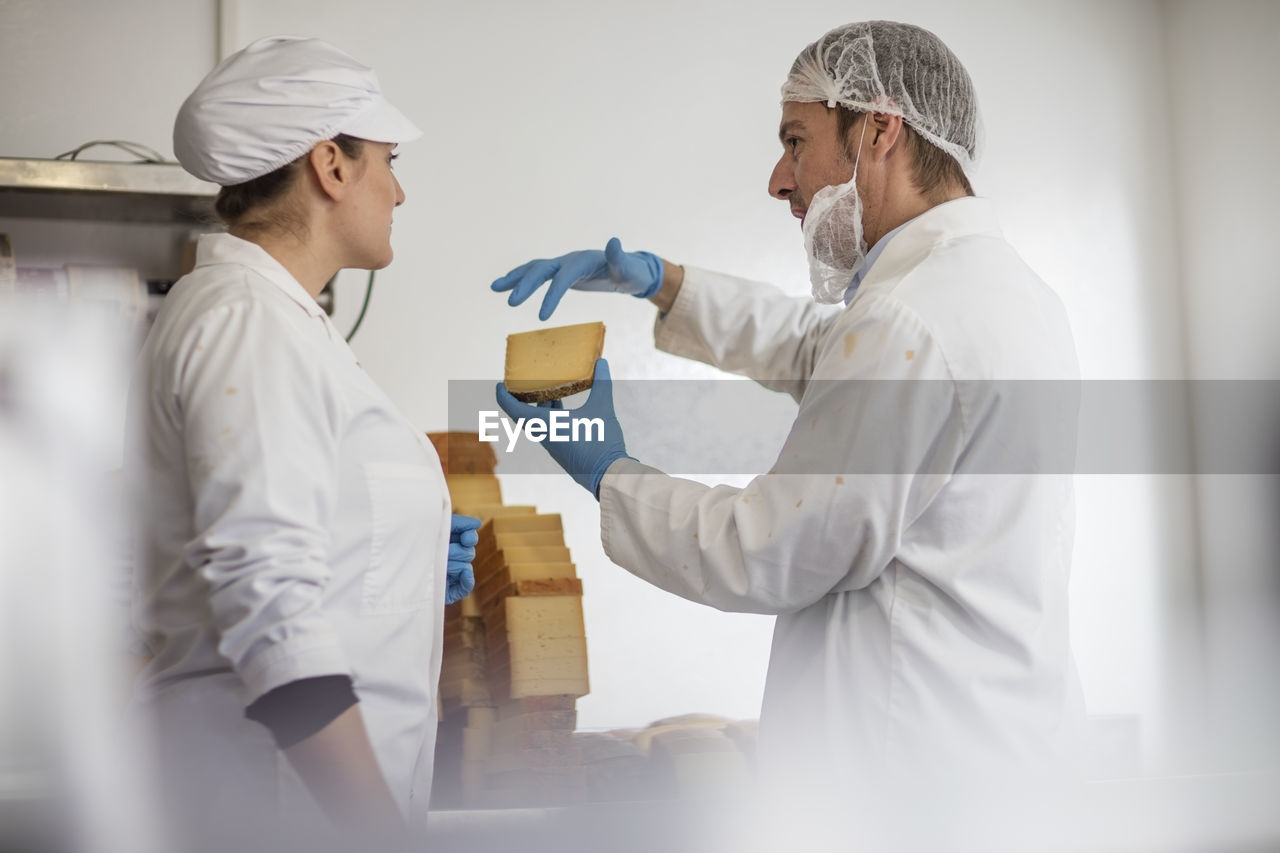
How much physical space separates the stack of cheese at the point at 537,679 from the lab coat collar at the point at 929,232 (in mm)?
592

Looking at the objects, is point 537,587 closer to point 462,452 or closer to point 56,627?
point 462,452

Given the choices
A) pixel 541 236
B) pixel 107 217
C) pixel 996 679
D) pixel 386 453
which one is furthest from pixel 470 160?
pixel 996 679

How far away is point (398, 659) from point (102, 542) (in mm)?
321

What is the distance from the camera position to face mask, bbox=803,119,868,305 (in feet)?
4.20

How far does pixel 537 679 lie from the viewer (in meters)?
1.40

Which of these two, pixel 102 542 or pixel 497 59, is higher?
pixel 497 59

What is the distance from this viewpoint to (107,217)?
2160 millimetres

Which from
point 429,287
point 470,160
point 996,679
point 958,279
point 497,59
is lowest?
point 996,679

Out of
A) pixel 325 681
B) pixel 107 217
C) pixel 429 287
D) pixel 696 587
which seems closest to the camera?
pixel 325 681

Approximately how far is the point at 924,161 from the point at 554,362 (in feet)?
1.78

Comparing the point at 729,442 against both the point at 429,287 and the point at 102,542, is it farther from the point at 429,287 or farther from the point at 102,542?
the point at 102,542

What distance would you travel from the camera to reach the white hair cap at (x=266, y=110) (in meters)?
0.97

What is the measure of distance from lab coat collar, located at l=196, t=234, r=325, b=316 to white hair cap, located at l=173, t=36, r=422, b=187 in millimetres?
61

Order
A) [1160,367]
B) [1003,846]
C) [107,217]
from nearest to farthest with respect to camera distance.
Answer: [1003,846], [107,217], [1160,367]
